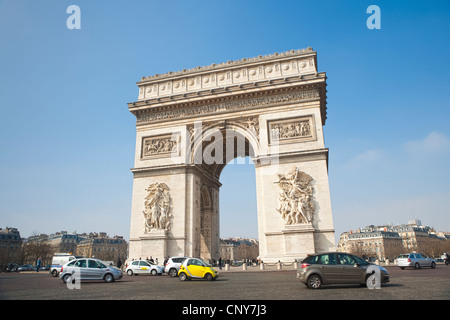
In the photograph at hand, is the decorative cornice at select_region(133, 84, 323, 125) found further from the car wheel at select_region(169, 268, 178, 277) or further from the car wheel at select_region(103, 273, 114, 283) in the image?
the car wheel at select_region(103, 273, 114, 283)

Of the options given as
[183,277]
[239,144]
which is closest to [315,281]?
[183,277]

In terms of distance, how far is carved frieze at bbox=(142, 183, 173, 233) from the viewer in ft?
76.4

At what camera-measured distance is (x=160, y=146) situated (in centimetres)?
2539

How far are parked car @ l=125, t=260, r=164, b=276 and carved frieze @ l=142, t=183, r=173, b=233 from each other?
357cm

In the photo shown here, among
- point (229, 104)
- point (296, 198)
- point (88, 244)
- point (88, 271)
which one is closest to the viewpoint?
point (88, 271)

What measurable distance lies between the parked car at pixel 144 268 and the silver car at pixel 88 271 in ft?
17.7

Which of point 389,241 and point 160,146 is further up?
point 160,146

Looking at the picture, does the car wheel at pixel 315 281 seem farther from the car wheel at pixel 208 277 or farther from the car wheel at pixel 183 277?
the car wheel at pixel 183 277

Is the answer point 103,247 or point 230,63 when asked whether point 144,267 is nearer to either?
point 230,63

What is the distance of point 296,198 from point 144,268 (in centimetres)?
1051

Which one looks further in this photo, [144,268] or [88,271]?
[144,268]

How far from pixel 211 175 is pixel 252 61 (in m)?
10.6

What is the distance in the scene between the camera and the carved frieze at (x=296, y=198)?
20.7 meters
